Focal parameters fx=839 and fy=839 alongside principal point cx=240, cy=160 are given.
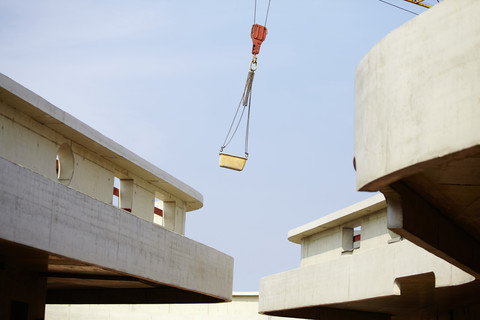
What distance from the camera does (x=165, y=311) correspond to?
3647 cm

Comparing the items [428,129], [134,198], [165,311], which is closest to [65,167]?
[134,198]

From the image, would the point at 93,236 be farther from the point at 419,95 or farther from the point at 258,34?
the point at 258,34

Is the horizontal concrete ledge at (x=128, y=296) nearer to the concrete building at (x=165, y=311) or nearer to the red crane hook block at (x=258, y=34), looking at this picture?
the red crane hook block at (x=258, y=34)

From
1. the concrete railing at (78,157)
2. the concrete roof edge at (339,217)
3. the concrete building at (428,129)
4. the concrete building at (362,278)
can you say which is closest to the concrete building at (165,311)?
the concrete roof edge at (339,217)

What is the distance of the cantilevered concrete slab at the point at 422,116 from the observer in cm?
778

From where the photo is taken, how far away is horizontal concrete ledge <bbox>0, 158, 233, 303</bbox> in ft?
41.9

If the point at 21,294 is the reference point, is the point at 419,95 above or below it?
above

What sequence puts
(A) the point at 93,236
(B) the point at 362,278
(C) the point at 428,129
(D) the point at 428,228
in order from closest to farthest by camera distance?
1. (C) the point at 428,129
2. (D) the point at 428,228
3. (A) the point at 93,236
4. (B) the point at 362,278

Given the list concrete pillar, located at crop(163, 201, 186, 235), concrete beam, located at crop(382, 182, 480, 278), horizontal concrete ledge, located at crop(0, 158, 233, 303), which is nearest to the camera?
concrete beam, located at crop(382, 182, 480, 278)

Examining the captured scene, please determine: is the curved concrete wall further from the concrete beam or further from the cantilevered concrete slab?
the concrete beam

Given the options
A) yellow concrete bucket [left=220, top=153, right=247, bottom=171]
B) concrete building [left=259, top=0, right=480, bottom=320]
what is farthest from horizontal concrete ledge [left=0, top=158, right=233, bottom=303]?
concrete building [left=259, top=0, right=480, bottom=320]

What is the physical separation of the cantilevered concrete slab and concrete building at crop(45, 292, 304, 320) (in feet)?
83.1

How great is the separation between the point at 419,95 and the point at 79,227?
26.1 feet

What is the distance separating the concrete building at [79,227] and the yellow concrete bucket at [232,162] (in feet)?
7.70
